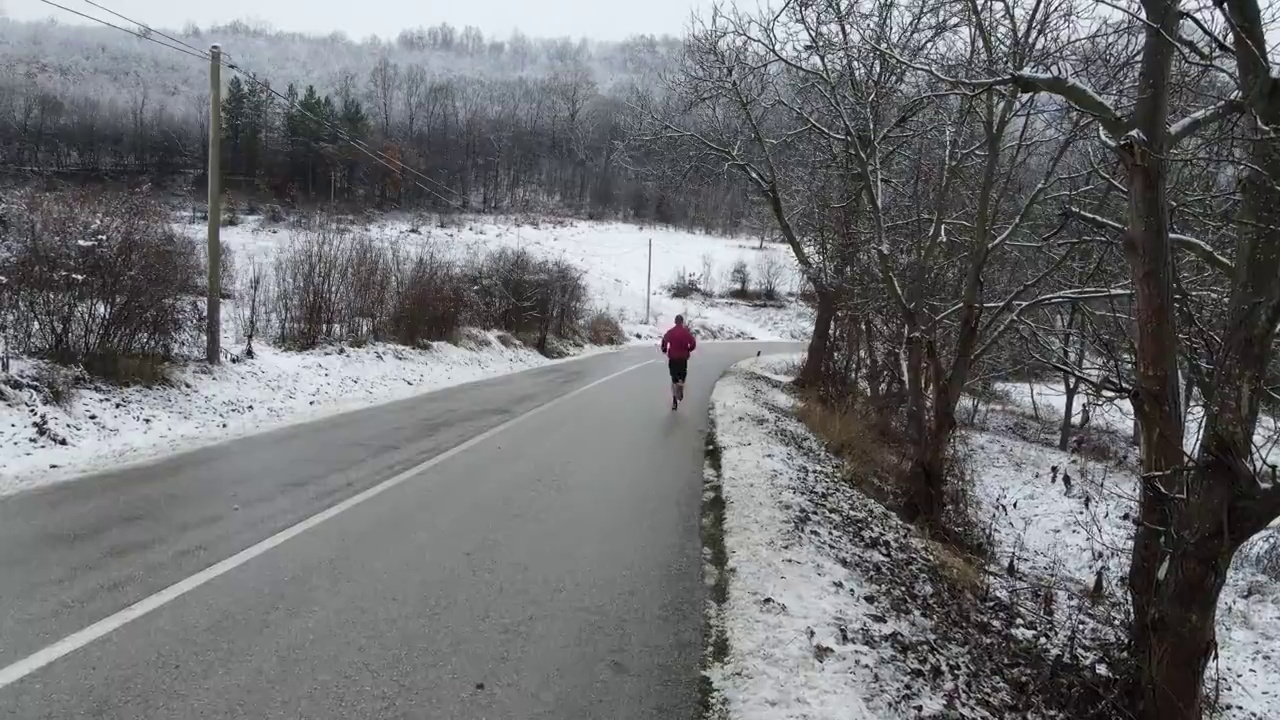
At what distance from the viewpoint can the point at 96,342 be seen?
33.0ft

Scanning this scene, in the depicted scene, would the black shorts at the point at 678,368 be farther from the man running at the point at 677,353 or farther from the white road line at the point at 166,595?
the white road line at the point at 166,595

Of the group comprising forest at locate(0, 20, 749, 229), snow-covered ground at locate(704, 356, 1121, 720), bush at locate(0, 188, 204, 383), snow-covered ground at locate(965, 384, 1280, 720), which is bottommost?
snow-covered ground at locate(965, 384, 1280, 720)

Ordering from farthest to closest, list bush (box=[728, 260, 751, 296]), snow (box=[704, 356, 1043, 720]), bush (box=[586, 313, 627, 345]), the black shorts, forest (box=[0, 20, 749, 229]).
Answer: bush (box=[728, 260, 751, 296]) → forest (box=[0, 20, 749, 229]) → bush (box=[586, 313, 627, 345]) → the black shorts → snow (box=[704, 356, 1043, 720])

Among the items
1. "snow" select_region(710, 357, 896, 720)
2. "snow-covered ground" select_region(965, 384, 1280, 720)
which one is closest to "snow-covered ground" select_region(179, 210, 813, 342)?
"snow-covered ground" select_region(965, 384, 1280, 720)

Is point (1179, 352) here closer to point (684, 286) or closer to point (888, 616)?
point (888, 616)

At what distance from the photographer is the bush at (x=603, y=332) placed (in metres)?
36.5

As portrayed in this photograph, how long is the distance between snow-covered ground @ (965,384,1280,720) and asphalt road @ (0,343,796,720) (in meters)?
3.65

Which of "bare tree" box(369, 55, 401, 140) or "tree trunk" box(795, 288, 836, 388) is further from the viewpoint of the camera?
"bare tree" box(369, 55, 401, 140)

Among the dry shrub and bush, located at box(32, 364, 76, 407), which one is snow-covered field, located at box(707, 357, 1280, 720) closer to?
the dry shrub

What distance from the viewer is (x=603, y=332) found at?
125 ft

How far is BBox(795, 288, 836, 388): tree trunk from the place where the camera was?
1858 centimetres

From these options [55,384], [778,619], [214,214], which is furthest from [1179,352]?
[214,214]

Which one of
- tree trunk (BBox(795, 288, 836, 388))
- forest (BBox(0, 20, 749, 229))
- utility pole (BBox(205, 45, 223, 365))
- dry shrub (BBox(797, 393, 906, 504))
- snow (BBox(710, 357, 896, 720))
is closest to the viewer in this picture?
snow (BBox(710, 357, 896, 720))

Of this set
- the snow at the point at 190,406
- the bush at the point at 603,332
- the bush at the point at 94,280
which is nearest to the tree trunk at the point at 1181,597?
the snow at the point at 190,406
